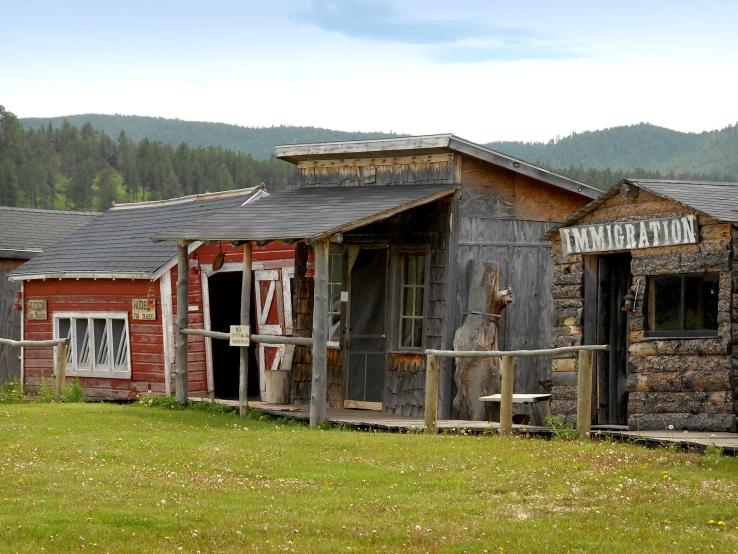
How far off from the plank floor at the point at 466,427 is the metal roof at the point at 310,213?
2.96 meters

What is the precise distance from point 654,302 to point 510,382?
225cm

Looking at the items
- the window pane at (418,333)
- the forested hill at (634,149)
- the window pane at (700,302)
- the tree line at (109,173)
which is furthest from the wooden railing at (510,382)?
the forested hill at (634,149)

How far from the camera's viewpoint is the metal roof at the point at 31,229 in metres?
33.9

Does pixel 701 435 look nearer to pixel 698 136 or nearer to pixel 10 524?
pixel 10 524

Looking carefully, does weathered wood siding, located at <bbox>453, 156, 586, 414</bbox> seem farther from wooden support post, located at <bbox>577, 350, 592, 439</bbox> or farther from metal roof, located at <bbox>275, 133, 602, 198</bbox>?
wooden support post, located at <bbox>577, 350, 592, 439</bbox>

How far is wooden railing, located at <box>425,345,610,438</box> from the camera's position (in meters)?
18.3

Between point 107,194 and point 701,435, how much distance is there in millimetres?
77329

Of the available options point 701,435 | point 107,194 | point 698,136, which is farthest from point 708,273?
point 698,136

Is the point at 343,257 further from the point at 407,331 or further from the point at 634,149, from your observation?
the point at 634,149

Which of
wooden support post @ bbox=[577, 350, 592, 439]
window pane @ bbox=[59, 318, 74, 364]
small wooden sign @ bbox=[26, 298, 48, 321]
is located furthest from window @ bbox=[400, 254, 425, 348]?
small wooden sign @ bbox=[26, 298, 48, 321]

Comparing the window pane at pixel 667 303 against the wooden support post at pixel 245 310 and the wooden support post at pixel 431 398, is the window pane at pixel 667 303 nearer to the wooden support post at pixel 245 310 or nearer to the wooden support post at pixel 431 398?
the wooden support post at pixel 431 398

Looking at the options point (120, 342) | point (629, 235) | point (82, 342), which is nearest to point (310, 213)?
point (629, 235)

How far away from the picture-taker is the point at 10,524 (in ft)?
39.3

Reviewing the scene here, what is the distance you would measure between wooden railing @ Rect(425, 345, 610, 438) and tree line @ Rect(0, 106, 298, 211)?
6779 cm
